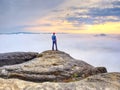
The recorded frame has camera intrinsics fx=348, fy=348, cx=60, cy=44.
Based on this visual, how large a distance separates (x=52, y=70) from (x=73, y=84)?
12260 millimetres

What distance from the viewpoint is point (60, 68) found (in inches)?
1631

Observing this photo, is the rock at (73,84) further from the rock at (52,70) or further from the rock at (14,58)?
the rock at (14,58)

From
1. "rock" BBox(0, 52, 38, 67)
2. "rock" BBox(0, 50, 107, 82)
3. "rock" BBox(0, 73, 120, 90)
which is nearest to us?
"rock" BBox(0, 73, 120, 90)

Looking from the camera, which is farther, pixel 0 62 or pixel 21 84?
pixel 0 62

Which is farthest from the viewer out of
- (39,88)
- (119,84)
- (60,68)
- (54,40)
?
(54,40)

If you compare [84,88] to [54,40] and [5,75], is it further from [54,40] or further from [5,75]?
[54,40]

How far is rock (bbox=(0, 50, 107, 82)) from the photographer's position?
39.5m

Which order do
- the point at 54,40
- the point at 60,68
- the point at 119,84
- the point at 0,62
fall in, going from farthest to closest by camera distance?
the point at 54,40 < the point at 0,62 < the point at 60,68 < the point at 119,84

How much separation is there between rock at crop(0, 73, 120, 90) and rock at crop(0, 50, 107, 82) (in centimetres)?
898

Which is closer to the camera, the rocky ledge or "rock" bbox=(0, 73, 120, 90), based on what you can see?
"rock" bbox=(0, 73, 120, 90)

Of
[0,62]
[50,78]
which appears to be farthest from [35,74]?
[0,62]

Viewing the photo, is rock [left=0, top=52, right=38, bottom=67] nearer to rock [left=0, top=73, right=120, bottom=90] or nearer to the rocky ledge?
the rocky ledge

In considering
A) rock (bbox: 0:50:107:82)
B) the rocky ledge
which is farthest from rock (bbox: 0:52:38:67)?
rock (bbox: 0:50:107:82)

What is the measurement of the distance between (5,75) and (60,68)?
6530mm
